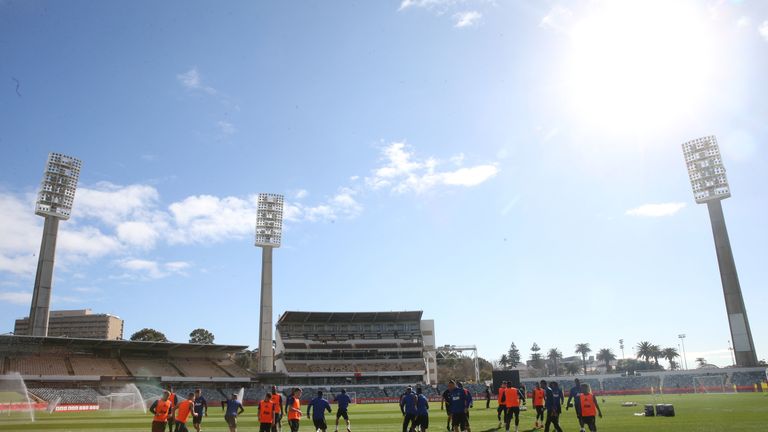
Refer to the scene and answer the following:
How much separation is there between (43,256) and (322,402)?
7848 cm

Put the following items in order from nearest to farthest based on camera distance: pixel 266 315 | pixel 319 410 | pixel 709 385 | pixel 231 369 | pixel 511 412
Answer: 1. pixel 319 410
2. pixel 511 412
3. pixel 709 385
4. pixel 231 369
5. pixel 266 315

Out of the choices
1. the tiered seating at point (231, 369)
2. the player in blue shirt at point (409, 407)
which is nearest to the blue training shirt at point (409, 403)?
the player in blue shirt at point (409, 407)

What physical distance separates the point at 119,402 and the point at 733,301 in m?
91.2

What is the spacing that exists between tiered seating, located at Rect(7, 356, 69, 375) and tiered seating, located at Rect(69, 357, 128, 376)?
→ 1550mm

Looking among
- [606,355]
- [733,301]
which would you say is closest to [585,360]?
[606,355]

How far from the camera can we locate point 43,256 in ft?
258

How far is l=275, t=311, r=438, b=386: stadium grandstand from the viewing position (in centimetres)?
9444

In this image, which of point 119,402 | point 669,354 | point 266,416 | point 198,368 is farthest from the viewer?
point 669,354

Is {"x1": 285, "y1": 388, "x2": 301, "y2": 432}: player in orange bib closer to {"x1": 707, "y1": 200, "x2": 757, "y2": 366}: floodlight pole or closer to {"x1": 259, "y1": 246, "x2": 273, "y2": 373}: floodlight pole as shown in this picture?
{"x1": 259, "y1": 246, "x2": 273, "y2": 373}: floodlight pole

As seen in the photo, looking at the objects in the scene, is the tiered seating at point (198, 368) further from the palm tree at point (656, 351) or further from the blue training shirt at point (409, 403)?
the palm tree at point (656, 351)

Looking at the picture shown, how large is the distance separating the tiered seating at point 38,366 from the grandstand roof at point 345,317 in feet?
132

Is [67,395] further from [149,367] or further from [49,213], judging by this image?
[49,213]

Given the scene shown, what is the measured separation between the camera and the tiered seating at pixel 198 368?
262 ft

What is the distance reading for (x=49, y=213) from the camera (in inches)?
3108
